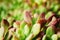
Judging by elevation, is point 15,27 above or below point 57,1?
below

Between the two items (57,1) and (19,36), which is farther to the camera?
(57,1)

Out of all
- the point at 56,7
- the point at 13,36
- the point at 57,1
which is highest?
the point at 57,1

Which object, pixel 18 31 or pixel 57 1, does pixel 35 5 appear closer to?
pixel 57 1

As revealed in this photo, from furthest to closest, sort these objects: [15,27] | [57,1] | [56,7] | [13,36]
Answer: [57,1] < [56,7] < [15,27] < [13,36]

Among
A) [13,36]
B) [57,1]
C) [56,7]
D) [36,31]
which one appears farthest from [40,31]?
[57,1]

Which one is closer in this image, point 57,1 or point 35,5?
point 35,5

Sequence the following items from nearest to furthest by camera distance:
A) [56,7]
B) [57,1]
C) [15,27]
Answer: [15,27], [56,7], [57,1]

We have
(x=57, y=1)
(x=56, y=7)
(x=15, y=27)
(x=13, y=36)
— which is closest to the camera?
(x=13, y=36)

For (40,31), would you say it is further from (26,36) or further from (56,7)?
(56,7)

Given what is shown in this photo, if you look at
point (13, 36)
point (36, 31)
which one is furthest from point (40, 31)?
point (13, 36)
